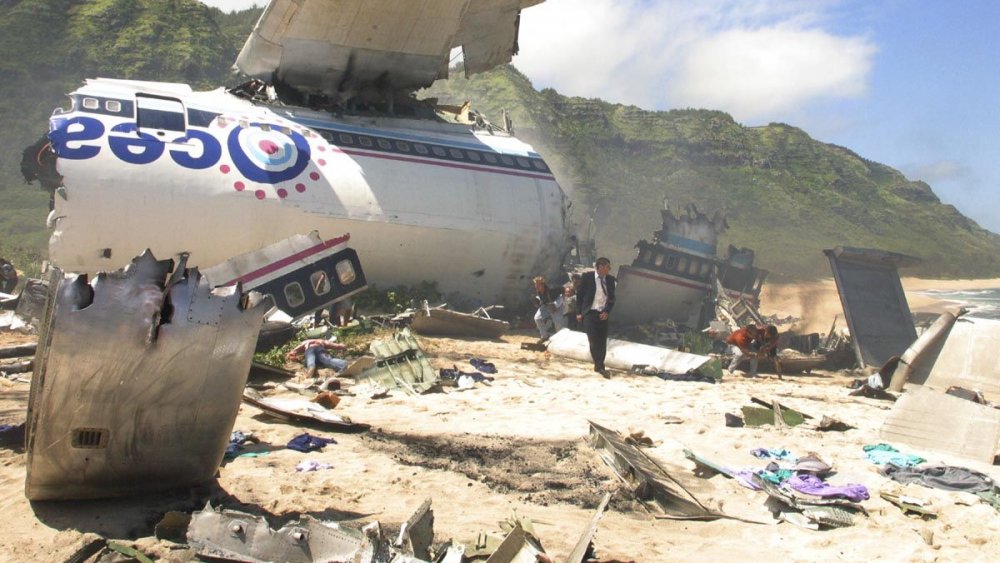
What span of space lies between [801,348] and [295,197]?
11.1 metres

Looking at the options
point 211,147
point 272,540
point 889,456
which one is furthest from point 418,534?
point 211,147

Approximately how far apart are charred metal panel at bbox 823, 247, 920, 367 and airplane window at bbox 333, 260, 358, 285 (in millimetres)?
9011

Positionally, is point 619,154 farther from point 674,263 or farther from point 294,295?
point 294,295

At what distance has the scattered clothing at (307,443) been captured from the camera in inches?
269

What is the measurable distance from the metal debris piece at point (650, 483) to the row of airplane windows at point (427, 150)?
37.9 feet

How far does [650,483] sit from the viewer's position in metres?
6.19

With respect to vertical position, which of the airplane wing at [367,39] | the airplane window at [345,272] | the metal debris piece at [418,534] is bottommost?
the metal debris piece at [418,534]

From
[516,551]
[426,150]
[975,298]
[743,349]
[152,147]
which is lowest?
[516,551]

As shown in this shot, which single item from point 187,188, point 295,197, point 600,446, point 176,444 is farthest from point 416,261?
point 176,444

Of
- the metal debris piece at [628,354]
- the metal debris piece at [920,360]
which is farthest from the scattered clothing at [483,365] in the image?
the metal debris piece at [920,360]

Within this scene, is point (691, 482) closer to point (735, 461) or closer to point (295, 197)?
point (735, 461)

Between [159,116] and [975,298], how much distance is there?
42.7m

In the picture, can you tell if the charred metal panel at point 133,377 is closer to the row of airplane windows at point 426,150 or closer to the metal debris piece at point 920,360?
the metal debris piece at point 920,360

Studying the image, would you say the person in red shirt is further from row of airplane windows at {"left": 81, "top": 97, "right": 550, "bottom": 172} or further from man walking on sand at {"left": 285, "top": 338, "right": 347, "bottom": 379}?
row of airplane windows at {"left": 81, "top": 97, "right": 550, "bottom": 172}
